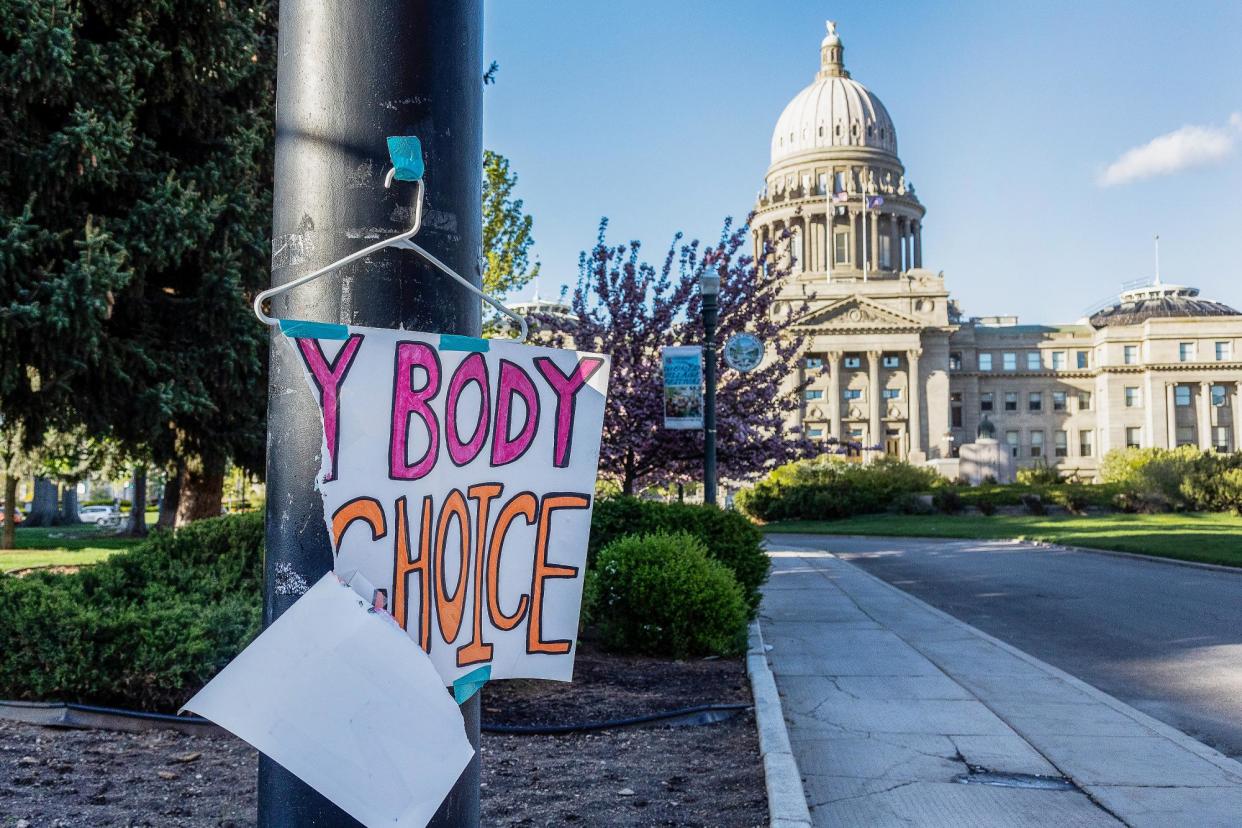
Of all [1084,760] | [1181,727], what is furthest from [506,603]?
[1181,727]

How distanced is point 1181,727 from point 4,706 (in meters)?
7.72

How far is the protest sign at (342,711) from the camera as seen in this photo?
2.01 meters

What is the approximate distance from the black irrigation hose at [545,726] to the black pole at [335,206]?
14.9ft

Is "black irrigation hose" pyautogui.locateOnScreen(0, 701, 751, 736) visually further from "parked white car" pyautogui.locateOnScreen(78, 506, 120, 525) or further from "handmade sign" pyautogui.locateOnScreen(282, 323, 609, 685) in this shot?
"parked white car" pyautogui.locateOnScreen(78, 506, 120, 525)

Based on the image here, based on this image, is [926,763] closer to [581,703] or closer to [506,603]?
[581,703]

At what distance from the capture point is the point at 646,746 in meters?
6.36

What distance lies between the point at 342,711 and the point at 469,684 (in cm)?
30

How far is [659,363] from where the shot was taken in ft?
59.8

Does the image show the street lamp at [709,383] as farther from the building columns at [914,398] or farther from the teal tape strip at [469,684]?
the building columns at [914,398]

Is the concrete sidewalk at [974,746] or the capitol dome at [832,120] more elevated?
the capitol dome at [832,120]

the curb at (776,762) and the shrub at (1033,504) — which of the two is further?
the shrub at (1033,504)

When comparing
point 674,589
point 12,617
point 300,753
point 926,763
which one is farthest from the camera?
point 674,589

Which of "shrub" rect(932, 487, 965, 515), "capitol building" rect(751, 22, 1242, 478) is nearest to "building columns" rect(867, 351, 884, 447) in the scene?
"capitol building" rect(751, 22, 1242, 478)

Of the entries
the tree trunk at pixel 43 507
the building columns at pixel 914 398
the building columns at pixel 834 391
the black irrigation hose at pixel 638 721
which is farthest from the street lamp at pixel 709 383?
the building columns at pixel 914 398
